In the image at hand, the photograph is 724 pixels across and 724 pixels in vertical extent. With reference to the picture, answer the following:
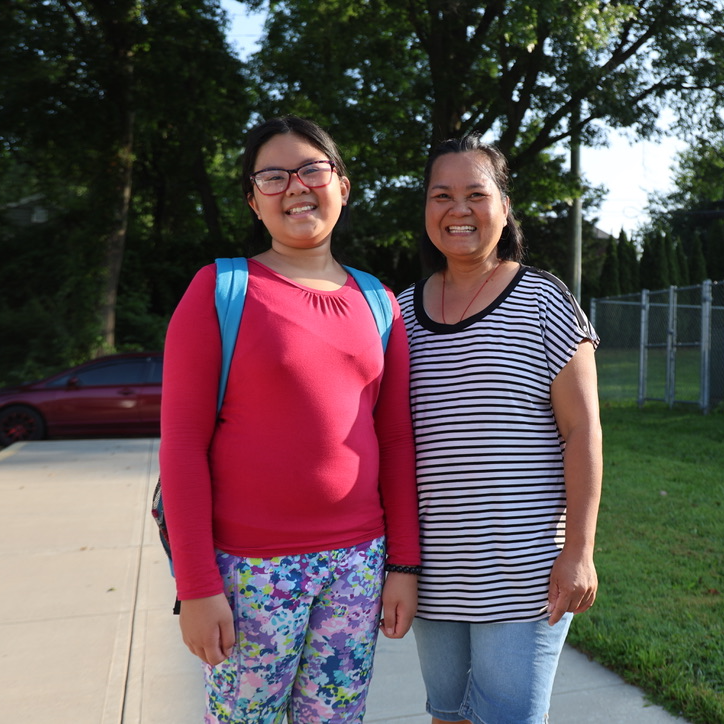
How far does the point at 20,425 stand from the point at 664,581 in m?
10.2

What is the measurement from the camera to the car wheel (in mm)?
12117

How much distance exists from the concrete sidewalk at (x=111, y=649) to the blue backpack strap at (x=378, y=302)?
1.80m

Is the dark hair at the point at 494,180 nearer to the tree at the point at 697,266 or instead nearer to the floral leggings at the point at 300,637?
the floral leggings at the point at 300,637

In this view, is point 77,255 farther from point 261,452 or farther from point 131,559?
point 261,452

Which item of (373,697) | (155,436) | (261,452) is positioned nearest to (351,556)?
(261,452)

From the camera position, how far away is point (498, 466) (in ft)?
6.44

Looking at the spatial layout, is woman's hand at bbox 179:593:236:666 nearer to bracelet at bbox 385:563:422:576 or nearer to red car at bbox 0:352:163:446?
bracelet at bbox 385:563:422:576

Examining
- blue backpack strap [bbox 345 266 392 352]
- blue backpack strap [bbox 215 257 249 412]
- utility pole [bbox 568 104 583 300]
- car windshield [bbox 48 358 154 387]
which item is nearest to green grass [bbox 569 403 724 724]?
blue backpack strap [bbox 345 266 392 352]

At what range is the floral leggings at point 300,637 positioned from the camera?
5.97 feet

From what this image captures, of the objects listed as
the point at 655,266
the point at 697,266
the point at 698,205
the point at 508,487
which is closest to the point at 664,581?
the point at 508,487

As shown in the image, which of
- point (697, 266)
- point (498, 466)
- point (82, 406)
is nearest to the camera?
point (498, 466)

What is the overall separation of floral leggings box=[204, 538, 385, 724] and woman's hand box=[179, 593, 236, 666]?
5 centimetres

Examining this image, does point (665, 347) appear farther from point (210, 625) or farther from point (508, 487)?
point (210, 625)

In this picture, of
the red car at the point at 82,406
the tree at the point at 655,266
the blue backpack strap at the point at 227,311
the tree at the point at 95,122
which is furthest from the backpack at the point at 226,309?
the tree at the point at 655,266
